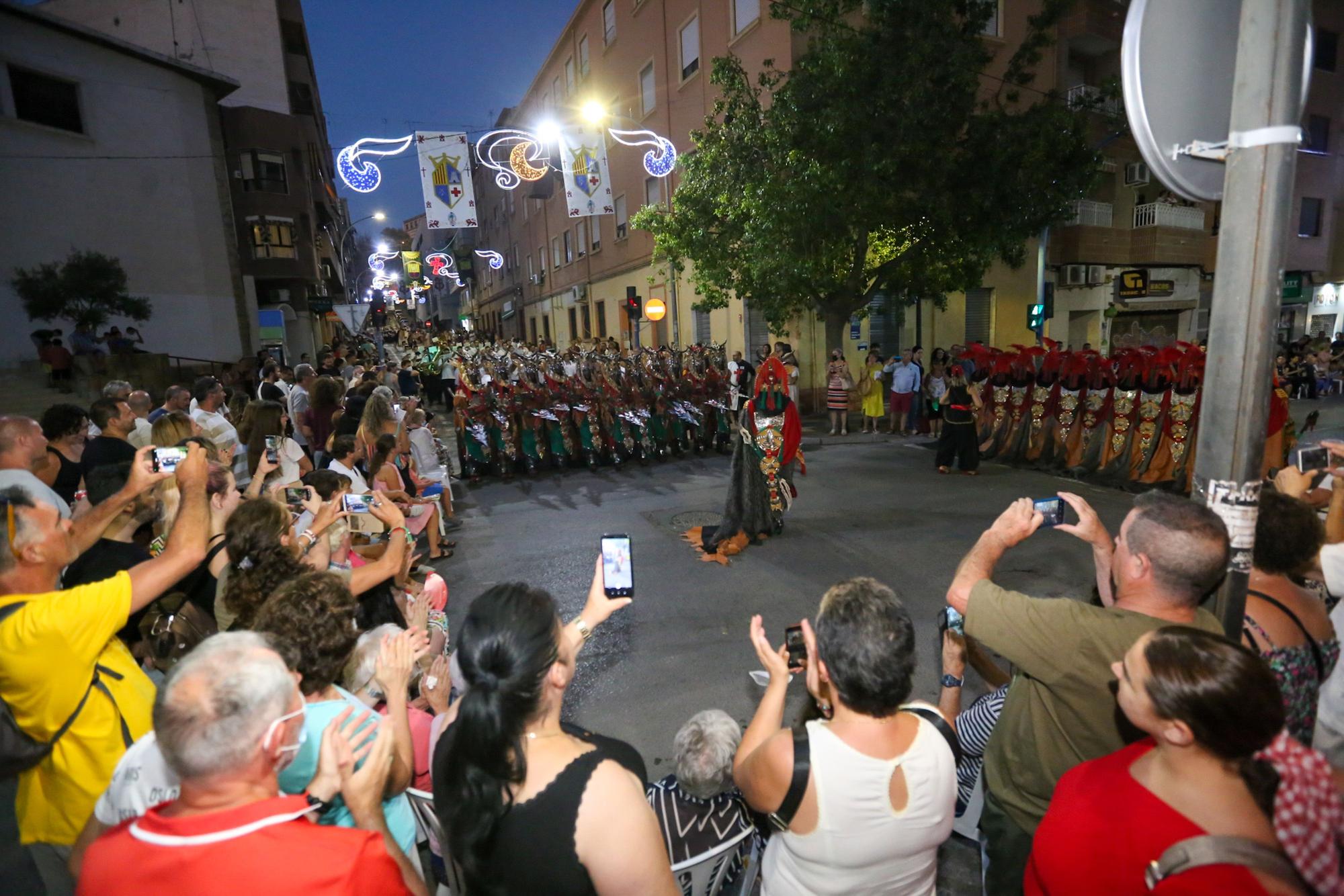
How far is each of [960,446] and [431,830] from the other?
8925 millimetres

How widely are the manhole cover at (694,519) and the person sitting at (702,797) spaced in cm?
520

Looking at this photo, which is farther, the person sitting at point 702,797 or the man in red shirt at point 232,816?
the person sitting at point 702,797

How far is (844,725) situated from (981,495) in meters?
7.55

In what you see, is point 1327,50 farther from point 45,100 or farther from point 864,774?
point 45,100

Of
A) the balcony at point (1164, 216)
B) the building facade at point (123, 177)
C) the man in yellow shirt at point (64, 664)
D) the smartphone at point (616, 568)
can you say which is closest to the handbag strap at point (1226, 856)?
the smartphone at point (616, 568)

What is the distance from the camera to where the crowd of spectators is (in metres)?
1.30

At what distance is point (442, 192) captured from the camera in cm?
1213

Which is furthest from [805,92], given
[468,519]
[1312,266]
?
[1312,266]

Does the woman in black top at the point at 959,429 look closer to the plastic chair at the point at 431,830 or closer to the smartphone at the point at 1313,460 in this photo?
the smartphone at the point at 1313,460

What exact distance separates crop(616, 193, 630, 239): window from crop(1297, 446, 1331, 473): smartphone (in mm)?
21130

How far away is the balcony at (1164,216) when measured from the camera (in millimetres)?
19188

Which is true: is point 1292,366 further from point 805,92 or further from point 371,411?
point 371,411

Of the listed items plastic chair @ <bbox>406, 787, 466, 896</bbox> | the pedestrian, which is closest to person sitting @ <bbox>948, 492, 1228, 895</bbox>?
plastic chair @ <bbox>406, 787, 466, 896</bbox>

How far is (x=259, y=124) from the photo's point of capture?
22.5m
